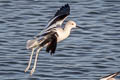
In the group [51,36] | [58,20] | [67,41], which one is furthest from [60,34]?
[67,41]

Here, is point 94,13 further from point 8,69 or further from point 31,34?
point 8,69

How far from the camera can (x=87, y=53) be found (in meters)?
15.8

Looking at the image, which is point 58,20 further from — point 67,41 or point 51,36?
point 67,41

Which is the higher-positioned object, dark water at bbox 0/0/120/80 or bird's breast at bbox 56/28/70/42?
bird's breast at bbox 56/28/70/42

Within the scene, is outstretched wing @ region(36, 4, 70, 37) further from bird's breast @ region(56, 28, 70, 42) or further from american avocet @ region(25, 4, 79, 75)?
bird's breast @ region(56, 28, 70, 42)

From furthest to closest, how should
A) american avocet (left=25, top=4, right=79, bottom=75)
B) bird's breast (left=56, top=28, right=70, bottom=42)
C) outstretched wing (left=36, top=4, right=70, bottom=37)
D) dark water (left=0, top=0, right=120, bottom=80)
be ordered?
dark water (left=0, top=0, right=120, bottom=80) → outstretched wing (left=36, top=4, right=70, bottom=37) → bird's breast (left=56, top=28, right=70, bottom=42) → american avocet (left=25, top=4, right=79, bottom=75)

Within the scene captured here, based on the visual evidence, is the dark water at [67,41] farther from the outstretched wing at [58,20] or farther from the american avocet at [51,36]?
the outstretched wing at [58,20]

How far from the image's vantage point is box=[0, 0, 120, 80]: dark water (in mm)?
14359

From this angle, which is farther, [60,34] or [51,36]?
[60,34]

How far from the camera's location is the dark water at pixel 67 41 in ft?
47.1

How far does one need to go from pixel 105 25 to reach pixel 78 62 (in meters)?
3.71

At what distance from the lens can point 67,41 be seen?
55.8 ft

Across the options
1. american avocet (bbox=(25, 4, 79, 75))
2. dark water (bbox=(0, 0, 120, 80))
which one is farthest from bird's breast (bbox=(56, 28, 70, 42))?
dark water (bbox=(0, 0, 120, 80))

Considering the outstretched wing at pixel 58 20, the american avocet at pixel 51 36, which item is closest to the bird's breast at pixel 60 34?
the american avocet at pixel 51 36
